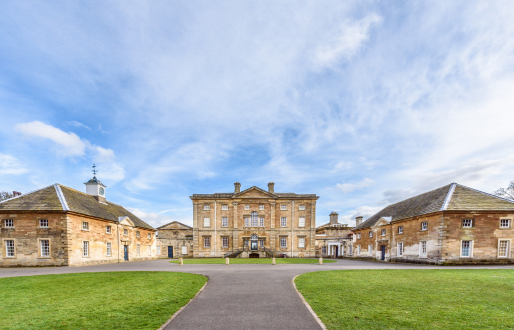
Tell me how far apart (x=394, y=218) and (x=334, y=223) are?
1977 centimetres

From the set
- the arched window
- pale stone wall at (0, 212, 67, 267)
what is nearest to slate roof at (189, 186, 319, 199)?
the arched window

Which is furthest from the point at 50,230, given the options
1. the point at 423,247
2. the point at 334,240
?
the point at 334,240

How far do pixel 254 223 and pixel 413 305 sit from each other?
3619 centimetres

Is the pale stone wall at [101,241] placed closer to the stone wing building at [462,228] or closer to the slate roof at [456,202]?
the stone wing building at [462,228]

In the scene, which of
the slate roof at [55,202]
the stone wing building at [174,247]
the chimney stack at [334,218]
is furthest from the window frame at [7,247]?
the chimney stack at [334,218]

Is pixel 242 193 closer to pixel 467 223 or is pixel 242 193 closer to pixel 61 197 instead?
pixel 61 197

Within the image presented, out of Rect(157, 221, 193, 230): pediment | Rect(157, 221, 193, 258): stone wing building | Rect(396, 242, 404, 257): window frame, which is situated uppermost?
Rect(396, 242, 404, 257): window frame

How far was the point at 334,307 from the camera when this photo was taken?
7.17 m

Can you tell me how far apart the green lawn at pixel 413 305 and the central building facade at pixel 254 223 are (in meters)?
32.0

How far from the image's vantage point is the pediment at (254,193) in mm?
42822

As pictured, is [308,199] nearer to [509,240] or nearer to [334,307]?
[509,240]

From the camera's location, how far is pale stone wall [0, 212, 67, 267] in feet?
76.6

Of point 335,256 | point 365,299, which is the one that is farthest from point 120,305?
point 335,256

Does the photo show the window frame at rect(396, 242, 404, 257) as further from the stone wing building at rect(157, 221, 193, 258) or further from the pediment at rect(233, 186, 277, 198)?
the stone wing building at rect(157, 221, 193, 258)
